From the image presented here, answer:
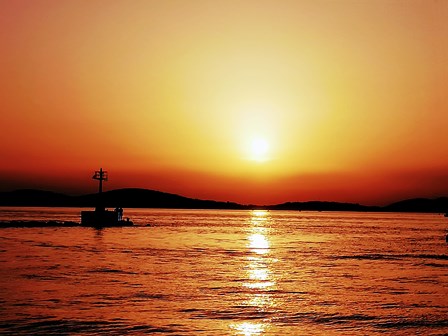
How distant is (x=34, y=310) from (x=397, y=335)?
16461mm

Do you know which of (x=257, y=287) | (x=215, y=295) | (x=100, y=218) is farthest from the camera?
(x=100, y=218)

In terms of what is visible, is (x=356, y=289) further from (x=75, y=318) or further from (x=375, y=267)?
(x=75, y=318)

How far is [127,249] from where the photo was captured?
6569cm

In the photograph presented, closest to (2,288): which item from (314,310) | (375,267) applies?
(314,310)

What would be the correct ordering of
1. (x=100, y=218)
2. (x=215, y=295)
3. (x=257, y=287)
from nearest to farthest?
(x=215, y=295)
(x=257, y=287)
(x=100, y=218)

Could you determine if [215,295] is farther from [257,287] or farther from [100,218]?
[100,218]

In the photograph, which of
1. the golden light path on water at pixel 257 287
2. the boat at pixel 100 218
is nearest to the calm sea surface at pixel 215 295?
the golden light path on water at pixel 257 287

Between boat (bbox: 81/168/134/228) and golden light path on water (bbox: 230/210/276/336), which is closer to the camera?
golden light path on water (bbox: 230/210/276/336)

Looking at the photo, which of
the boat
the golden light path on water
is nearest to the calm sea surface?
the golden light path on water

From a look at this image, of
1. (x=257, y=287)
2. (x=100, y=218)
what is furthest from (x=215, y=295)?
(x=100, y=218)

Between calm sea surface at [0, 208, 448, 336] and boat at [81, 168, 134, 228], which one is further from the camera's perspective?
boat at [81, 168, 134, 228]

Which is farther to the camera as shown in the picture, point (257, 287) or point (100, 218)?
point (100, 218)

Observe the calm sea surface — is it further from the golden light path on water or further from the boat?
the boat

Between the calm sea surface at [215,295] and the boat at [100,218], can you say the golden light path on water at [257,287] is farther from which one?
the boat at [100,218]
